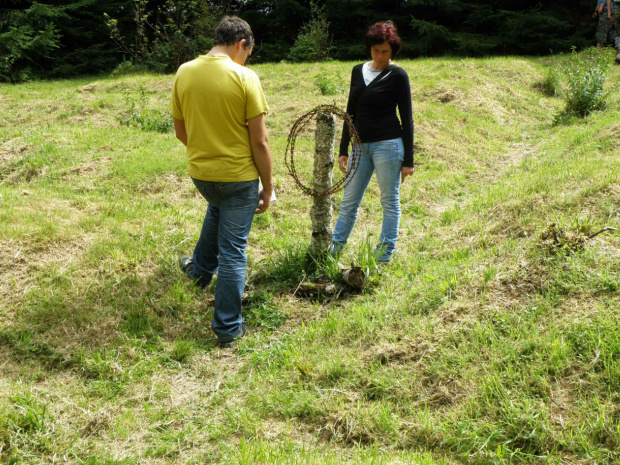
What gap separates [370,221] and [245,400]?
3.40m

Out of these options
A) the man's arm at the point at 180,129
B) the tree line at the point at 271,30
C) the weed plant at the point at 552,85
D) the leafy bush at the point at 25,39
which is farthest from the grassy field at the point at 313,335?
the leafy bush at the point at 25,39

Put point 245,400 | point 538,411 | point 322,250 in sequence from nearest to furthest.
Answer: point 538,411
point 245,400
point 322,250

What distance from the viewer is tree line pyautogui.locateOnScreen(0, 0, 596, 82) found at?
59.7 ft

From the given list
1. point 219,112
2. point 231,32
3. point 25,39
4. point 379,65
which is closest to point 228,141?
point 219,112

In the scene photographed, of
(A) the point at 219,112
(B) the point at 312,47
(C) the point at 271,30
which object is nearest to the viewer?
(A) the point at 219,112

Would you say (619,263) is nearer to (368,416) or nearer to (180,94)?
(368,416)

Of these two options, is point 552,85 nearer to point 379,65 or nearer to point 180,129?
point 379,65

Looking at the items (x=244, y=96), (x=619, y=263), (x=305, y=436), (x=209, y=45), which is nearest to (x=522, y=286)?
(x=619, y=263)

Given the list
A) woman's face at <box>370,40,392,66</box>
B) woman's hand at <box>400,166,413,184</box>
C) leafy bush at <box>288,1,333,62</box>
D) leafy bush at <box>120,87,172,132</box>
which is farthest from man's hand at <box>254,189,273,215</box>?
→ leafy bush at <box>288,1,333,62</box>

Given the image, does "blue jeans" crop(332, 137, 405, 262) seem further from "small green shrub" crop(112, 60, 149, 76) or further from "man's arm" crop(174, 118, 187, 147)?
"small green shrub" crop(112, 60, 149, 76)

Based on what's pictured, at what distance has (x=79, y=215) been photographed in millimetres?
5484

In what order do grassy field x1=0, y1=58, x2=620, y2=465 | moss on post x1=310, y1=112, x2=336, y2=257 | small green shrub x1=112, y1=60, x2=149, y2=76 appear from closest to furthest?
grassy field x1=0, y1=58, x2=620, y2=465, moss on post x1=310, y1=112, x2=336, y2=257, small green shrub x1=112, y1=60, x2=149, y2=76

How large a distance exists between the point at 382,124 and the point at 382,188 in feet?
2.03

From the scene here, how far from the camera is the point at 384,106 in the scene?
4.42 m
